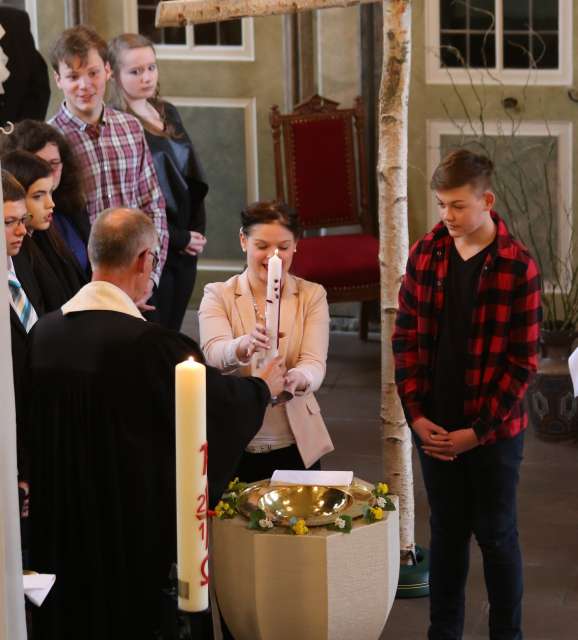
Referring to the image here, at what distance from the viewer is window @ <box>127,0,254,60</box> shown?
736 centimetres

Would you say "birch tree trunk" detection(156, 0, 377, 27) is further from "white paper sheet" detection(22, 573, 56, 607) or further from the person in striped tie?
"white paper sheet" detection(22, 573, 56, 607)

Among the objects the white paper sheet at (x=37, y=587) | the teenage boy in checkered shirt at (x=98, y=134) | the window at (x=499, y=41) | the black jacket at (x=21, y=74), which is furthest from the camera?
the window at (x=499, y=41)

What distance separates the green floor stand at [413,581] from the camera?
4141 mm

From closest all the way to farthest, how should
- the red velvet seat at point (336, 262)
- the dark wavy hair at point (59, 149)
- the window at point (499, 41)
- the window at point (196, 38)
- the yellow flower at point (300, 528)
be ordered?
the yellow flower at point (300, 528)
the dark wavy hair at point (59, 149)
the red velvet seat at point (336, 262)
the window at point (499, 41)
the window at point (196, 38)

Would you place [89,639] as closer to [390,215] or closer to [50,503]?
[50,503]

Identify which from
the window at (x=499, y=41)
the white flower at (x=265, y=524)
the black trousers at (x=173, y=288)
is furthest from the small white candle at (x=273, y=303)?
the window at (x=499, y=41)

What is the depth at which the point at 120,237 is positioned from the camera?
294cm

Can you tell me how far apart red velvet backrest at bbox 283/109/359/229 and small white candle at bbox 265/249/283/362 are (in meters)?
3.56

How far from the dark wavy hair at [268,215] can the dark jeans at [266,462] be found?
615 mm

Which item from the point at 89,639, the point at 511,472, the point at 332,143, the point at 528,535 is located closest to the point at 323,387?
the point at 332,143

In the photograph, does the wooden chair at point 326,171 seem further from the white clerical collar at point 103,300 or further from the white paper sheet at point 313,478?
the white clerical collar at point 103,300

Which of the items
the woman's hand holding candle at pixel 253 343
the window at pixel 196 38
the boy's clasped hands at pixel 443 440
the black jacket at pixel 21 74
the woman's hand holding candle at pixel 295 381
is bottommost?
the boy's clasped hands at pixel 443 440

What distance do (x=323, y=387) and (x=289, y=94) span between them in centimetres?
177

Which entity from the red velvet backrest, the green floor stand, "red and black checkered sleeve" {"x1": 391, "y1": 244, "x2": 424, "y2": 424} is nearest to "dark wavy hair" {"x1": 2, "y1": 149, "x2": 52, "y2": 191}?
"red and black checkered sleeve" {"x1": 391, "y1": 244, "x2": 424, "y2": 424}
